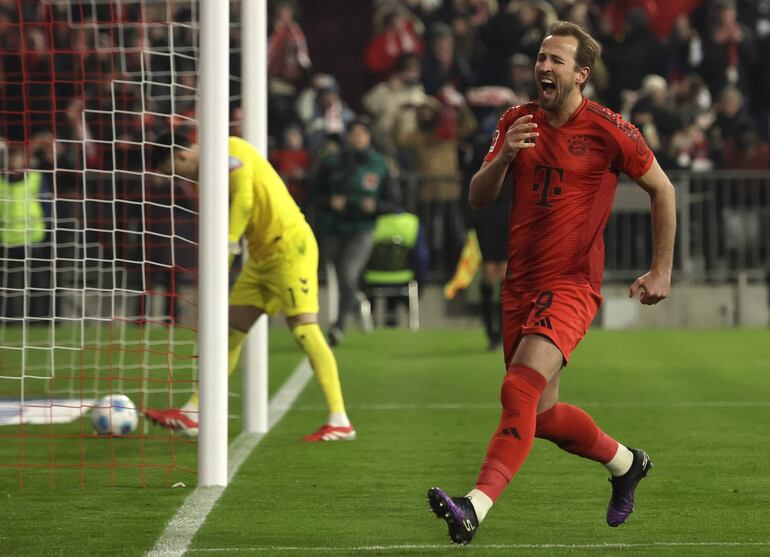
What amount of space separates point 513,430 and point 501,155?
1.02m

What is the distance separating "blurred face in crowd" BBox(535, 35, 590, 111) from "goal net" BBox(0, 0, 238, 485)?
14.8 feet

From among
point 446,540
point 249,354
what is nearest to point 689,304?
point 249,354

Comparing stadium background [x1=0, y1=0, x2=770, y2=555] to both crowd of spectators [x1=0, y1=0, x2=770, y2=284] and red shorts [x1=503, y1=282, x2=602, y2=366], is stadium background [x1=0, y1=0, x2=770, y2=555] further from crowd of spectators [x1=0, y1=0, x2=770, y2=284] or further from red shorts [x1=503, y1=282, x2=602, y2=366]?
red shorts [x1=503, y1=282, x2=602, y2=366]

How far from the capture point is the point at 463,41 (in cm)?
2097

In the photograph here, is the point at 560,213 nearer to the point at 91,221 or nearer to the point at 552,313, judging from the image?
the point at 552,313

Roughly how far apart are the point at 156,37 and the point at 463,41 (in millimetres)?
4020

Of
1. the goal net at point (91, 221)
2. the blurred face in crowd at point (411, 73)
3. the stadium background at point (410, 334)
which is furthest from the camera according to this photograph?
A: the blurred face in crowd at point (411, 73)

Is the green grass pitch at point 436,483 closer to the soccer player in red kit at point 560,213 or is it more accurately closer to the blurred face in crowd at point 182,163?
the soccer player in red kit at point 560,213

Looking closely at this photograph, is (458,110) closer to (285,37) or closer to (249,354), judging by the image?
(285,37)

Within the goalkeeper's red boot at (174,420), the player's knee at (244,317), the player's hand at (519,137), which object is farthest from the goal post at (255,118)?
the player's hand at (519,137)

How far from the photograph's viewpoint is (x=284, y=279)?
31.9 ft

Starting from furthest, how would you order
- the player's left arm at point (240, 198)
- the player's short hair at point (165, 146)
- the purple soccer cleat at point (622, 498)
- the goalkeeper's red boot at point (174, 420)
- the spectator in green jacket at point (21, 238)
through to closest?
the spectator in green jacket at point (21, 238) < the goalkeeper's red boot at point (174, 420) < the player's left arm at point (240, 198) < the player's short hair at point (165, 146) < the purple soccer cleat at point (622, 498)

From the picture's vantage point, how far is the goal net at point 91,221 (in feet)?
40.5

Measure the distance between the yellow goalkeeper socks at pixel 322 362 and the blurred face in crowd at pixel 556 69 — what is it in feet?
12.7
